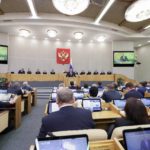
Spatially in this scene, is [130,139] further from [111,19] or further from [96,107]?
[111,19]

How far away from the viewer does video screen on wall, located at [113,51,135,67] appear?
674 inches

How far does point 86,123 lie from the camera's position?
236 centimetres

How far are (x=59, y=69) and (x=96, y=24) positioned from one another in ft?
17.5

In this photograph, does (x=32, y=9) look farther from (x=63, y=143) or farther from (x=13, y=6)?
(x=63, y=143)

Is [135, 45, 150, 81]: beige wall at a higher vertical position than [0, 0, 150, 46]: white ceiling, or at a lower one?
lower

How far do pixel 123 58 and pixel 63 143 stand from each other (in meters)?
16.1

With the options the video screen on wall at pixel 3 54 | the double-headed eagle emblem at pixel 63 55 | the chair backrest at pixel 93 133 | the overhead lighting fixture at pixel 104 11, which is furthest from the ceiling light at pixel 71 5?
the video screen on wall at pixel 3 54

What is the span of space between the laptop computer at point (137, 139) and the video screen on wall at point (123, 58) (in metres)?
15.7

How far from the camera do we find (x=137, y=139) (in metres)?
1.81

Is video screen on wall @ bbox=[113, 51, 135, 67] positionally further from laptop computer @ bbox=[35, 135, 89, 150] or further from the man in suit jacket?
laptop computer @ bbox=[35, 135, 89, 150]

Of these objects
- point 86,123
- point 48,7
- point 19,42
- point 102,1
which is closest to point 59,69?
point 19,42

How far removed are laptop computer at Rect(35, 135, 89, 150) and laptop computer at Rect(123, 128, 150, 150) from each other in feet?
1.16

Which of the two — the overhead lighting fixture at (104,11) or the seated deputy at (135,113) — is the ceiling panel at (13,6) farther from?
the seated deputy at (135,113)

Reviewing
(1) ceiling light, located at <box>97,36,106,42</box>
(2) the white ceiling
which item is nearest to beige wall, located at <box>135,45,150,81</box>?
(2) the white ceiling
